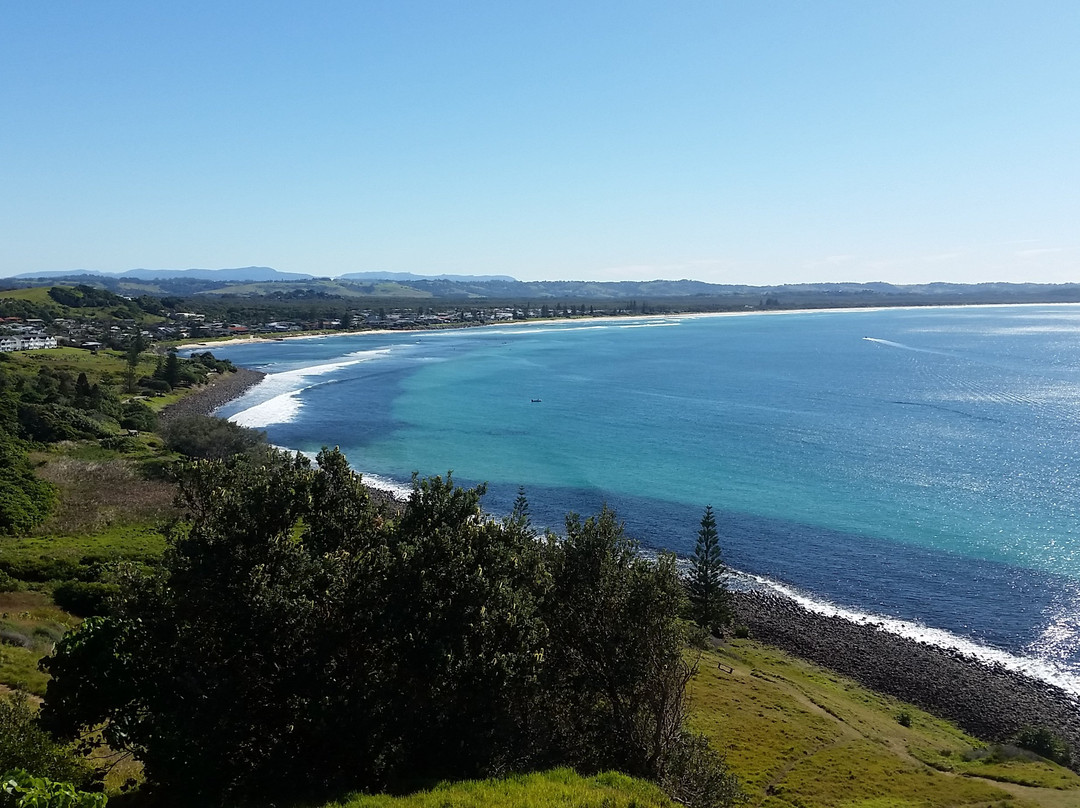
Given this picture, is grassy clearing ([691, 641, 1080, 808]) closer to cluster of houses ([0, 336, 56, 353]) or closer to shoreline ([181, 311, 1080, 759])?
shoreline ([181, 311, 1080, 759])

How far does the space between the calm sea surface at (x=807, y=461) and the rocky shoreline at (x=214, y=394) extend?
10.7 feet

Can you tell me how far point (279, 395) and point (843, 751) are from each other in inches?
4304

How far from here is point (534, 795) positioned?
48.8 feet

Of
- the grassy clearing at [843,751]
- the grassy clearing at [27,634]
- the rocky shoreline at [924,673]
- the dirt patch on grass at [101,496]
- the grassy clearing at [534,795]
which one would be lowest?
the rocky shoreline at [924,673]

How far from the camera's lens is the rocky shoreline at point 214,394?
102438 mm

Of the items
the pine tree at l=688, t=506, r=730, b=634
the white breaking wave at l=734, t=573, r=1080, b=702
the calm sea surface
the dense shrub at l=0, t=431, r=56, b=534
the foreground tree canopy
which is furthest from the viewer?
the calm sea surface

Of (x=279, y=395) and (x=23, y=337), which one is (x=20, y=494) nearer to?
(x=279, y=395)

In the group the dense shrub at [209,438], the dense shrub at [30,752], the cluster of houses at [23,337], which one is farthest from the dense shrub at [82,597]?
the cluster of houses at [23,337]

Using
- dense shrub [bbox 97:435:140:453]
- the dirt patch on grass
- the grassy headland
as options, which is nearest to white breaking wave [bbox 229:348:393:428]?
dense shrub [bbox 97:435:140:453]

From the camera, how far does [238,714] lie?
16.0 meters

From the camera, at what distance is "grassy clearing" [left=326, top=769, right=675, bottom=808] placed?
1448 centimetres

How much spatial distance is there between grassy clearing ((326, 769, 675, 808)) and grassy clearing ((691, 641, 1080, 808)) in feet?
43.5

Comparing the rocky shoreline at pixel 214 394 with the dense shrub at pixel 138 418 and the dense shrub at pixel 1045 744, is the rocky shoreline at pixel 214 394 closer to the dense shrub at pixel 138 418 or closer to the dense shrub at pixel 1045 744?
the dense shrub at pixel 138 418

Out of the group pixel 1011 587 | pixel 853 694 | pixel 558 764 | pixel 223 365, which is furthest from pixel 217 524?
pixel 223 365
